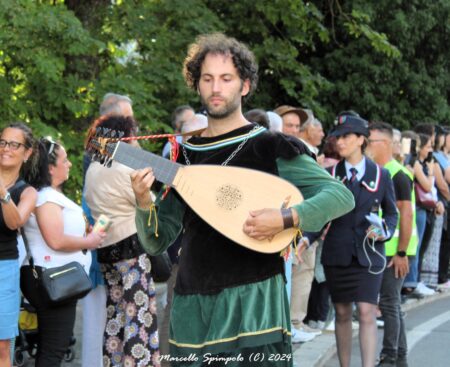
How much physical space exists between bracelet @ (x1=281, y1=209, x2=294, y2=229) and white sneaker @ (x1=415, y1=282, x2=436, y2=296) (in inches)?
333

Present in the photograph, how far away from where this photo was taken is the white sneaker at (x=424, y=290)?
11.9 m

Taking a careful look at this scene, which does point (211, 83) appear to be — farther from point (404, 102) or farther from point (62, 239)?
point (404, 102)

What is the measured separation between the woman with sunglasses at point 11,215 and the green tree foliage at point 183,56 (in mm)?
2893

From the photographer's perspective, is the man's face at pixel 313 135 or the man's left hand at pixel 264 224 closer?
the man's left hand at pixel 264 224

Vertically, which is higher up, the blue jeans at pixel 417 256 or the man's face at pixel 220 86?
the man's face at pixel 220 86

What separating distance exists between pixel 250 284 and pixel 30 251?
2.46m

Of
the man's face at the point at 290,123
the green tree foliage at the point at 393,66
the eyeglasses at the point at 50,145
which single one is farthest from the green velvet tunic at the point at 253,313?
the green tree foliage at the point at 393,66

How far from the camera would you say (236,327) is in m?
3.94

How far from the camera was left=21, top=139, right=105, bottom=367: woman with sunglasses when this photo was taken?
5871mm

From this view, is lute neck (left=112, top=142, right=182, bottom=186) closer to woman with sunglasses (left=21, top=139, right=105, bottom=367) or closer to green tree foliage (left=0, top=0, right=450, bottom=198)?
woman with sunglasses (left=21, top=139, right=105, bottom=367)

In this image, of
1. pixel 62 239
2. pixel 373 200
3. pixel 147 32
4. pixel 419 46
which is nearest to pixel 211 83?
pixel 62 239

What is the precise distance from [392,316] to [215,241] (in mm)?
3800

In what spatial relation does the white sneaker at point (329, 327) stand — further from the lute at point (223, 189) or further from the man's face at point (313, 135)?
the lute at point (223, 189)

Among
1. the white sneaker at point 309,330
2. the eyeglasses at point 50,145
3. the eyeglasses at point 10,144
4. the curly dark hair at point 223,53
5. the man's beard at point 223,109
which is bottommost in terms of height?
the white sneaker at point 309,330
